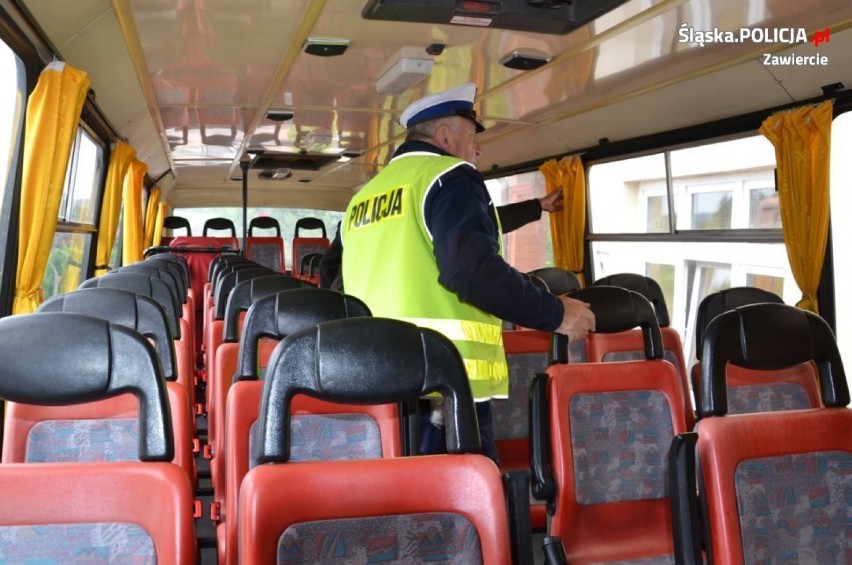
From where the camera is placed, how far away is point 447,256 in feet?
8.48

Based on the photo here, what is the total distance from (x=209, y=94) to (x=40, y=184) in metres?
2.98

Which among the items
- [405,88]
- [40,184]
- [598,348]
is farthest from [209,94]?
[598,348]

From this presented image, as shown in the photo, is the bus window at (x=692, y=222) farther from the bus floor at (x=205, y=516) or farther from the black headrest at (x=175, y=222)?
the black headrest at (x=175, y=222)

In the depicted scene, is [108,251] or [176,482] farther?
[108,251]

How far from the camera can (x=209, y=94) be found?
23.6 ft

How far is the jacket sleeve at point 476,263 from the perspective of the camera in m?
2.54

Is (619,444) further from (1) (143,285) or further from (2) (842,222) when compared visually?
(2) (842,222)

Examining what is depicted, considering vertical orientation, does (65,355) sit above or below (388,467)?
above

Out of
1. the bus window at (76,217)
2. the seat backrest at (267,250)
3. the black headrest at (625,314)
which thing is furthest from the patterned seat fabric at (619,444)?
the seat backrest at (267,250)

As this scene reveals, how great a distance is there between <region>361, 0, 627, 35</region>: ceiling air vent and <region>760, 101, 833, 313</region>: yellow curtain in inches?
58.4

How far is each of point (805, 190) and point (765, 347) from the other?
124 inches

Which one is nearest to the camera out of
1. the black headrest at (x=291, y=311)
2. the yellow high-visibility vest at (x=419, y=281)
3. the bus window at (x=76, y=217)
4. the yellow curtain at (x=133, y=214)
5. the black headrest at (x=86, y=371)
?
the black headrest at (x=86, y=371)

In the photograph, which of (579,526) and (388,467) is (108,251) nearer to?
(579,526)

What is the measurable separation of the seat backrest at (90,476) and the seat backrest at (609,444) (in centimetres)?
152
